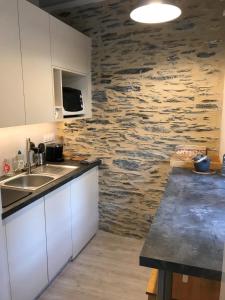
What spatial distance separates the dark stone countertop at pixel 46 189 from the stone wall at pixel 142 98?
14.9 inches

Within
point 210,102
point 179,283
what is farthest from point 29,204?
point 210,102

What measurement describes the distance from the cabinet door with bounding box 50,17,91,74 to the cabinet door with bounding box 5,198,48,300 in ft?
4.27

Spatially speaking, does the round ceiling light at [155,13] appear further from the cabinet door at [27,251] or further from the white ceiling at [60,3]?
the cabinet door at [27,251]

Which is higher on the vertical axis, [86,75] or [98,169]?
[86,75]

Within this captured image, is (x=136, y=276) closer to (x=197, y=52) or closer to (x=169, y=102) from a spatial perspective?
(x=169, y=102)

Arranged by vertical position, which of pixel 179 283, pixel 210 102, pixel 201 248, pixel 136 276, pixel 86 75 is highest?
pixel 86 75

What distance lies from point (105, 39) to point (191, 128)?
136 centimetres

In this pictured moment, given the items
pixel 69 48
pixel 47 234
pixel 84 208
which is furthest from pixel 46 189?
pixel 69 48

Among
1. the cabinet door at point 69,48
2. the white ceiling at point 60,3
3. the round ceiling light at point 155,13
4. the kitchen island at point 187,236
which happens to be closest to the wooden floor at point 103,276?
the kitchen island at point 187,236

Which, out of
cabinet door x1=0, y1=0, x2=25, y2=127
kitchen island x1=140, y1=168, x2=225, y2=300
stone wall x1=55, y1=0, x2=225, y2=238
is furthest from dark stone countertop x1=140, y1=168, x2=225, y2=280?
cabinet door x1=0, y1=0, x2=25, y2=127

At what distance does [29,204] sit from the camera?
1.78 m

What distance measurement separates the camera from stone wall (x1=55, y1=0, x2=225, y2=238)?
249cm

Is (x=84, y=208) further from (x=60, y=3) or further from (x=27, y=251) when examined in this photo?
(x=60, y=3)

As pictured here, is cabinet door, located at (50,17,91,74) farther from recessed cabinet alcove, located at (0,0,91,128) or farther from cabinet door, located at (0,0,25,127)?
cabinet door, located at (0,0,25,127)
